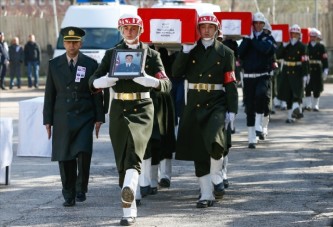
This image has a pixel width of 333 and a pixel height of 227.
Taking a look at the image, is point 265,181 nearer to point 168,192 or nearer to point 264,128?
point 168,192

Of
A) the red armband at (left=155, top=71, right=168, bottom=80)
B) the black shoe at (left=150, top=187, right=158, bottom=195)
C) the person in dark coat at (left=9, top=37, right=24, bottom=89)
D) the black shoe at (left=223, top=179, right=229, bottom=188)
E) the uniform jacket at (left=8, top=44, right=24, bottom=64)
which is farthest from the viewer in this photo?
the uniform jacket at (left=8, top=44, right=24, bottom=64)

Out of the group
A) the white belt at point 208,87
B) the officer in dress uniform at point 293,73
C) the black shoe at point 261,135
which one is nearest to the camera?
the white belt at point 208,87

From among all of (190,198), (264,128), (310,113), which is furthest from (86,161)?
(310,113)

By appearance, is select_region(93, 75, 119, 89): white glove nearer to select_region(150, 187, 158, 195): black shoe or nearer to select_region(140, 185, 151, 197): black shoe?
select_region(140, 185, 151, 197): black shoe

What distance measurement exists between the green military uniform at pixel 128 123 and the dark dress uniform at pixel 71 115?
765 mm

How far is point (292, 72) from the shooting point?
22891mm

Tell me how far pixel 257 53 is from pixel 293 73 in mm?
5551

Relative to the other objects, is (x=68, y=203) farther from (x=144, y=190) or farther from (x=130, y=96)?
(x=130, y=96)

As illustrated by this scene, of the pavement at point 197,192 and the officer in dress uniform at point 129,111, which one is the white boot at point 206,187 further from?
the officer in dress uniform at point 129,111

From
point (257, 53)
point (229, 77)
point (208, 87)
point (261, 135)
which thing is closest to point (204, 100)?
point (208, 87)

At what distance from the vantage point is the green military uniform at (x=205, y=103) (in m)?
11.6

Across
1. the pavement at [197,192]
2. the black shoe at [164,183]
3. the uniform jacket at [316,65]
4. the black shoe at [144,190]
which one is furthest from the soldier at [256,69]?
the uniform jacket at [316,65]

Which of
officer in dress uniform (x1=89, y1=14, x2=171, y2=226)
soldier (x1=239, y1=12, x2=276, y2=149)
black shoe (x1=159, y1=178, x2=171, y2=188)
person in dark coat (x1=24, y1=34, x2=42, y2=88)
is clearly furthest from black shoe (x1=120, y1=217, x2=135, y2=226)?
person in dark coat (x1=24, y1=34, x2=42, y2=88)

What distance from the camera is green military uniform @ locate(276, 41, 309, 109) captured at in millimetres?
22719
